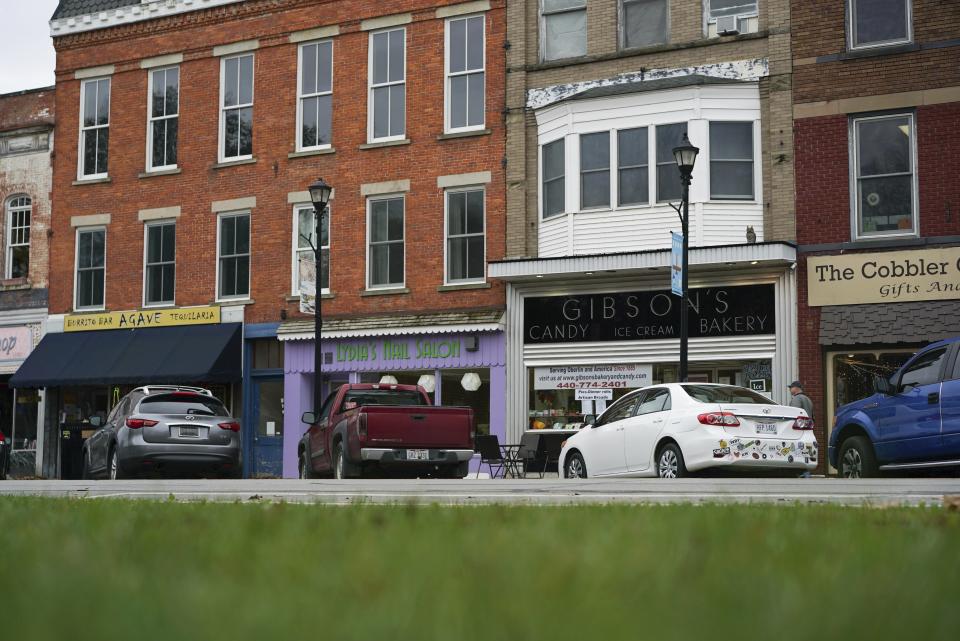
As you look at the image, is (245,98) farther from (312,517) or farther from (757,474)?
(312,517)

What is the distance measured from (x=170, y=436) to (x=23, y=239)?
53.0 ft

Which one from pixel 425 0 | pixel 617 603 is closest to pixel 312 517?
pixel 617 603

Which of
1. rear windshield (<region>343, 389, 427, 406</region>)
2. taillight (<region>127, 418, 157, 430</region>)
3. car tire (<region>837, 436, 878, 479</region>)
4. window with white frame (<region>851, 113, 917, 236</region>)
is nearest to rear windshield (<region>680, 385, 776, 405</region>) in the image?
car tire (<region>837, 436, 878, 479</region>)

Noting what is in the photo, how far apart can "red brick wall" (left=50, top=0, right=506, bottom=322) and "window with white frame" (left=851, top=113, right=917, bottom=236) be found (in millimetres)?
7809

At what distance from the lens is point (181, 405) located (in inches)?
833

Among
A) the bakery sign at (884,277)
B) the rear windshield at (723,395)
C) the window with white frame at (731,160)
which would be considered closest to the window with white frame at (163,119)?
the window with white frame at (731,160)

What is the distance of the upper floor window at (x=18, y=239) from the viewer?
34312mm

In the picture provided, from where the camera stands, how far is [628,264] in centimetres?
2564

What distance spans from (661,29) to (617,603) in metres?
25.3

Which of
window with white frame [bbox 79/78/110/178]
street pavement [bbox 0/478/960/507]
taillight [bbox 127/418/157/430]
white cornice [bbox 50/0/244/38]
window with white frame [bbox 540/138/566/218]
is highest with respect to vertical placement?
white cornice [bbox 50/0/244/38]

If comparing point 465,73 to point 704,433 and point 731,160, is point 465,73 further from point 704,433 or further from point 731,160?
point 704,433

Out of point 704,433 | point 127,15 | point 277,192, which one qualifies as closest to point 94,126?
point 127,15

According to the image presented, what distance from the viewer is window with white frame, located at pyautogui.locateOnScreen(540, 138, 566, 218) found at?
27.2 m

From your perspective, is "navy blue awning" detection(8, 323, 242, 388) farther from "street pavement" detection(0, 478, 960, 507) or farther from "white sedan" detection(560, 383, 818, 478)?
"street pavement" detection(0, 478, 960, 507)
